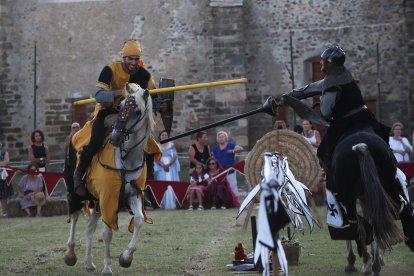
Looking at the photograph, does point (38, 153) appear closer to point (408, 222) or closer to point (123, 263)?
point (123, 263)

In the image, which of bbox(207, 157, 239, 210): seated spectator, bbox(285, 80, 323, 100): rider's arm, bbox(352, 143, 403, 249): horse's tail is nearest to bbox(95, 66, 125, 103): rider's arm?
bbox(285, 80, 323, 100): rider's arm

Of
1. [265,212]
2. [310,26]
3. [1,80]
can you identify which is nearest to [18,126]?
[1,80]

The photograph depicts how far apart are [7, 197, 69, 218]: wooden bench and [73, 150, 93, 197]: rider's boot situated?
28.2ft

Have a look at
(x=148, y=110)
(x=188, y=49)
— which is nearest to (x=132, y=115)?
(x=148, y=110)

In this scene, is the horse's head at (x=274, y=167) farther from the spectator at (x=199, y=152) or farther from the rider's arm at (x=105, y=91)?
the spectator at (x=199, y=152)

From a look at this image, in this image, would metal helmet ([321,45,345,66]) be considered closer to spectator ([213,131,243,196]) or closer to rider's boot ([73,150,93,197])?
rider's boot ([73,150,93,197])

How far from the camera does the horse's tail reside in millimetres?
8484

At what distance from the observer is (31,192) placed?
19016 millimetres

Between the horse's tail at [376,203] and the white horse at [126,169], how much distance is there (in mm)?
2314

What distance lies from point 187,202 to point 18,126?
12.8 m

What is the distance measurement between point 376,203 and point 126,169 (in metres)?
2.74

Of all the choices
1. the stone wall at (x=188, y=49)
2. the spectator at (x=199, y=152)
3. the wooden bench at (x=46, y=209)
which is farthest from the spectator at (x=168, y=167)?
the stone wall at (x=188, y=49)

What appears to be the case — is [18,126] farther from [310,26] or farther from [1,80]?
[310,26]

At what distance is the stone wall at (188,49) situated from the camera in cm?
3064
